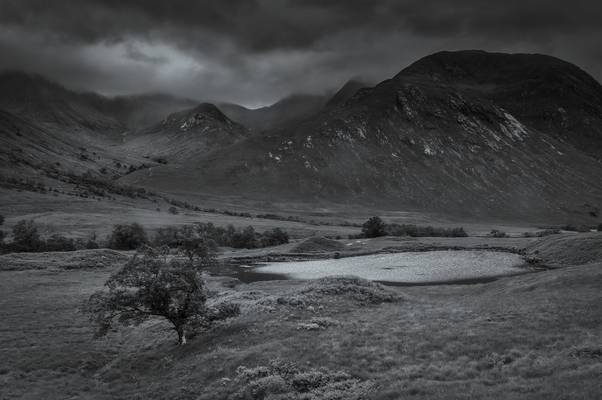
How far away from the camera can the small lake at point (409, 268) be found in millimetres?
82562

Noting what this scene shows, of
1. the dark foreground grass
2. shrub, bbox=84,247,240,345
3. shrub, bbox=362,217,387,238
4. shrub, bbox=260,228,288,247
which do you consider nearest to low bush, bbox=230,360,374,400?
the dark foreground grass

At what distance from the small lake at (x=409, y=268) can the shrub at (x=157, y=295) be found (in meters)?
45.0

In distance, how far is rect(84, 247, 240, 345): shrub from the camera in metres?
38.8

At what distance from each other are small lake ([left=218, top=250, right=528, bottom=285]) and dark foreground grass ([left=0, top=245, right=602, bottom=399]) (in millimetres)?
30333

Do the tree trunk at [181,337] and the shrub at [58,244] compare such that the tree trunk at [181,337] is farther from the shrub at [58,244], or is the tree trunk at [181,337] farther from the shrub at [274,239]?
the shrub at [274,239]

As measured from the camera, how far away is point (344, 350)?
30.2m

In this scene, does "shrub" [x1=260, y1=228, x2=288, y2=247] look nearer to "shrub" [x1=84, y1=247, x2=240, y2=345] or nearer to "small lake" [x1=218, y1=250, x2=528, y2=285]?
"small lake" [x1=218, y1=250, x2=528, y2=285]

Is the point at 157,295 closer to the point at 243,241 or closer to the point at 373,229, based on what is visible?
the point at 243,241

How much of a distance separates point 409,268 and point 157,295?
6632cm

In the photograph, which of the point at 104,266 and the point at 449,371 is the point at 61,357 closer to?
the point at 449,371

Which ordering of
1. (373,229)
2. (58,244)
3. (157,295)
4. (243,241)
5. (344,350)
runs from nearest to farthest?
(344,350)
(157,295)
(58,244)
(243,241)
(373,229)

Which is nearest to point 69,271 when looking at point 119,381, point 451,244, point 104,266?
point 104,266

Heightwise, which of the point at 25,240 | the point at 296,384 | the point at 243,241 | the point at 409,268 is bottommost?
the point at 409,268

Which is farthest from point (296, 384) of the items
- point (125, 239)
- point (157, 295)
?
point (125, 239)
